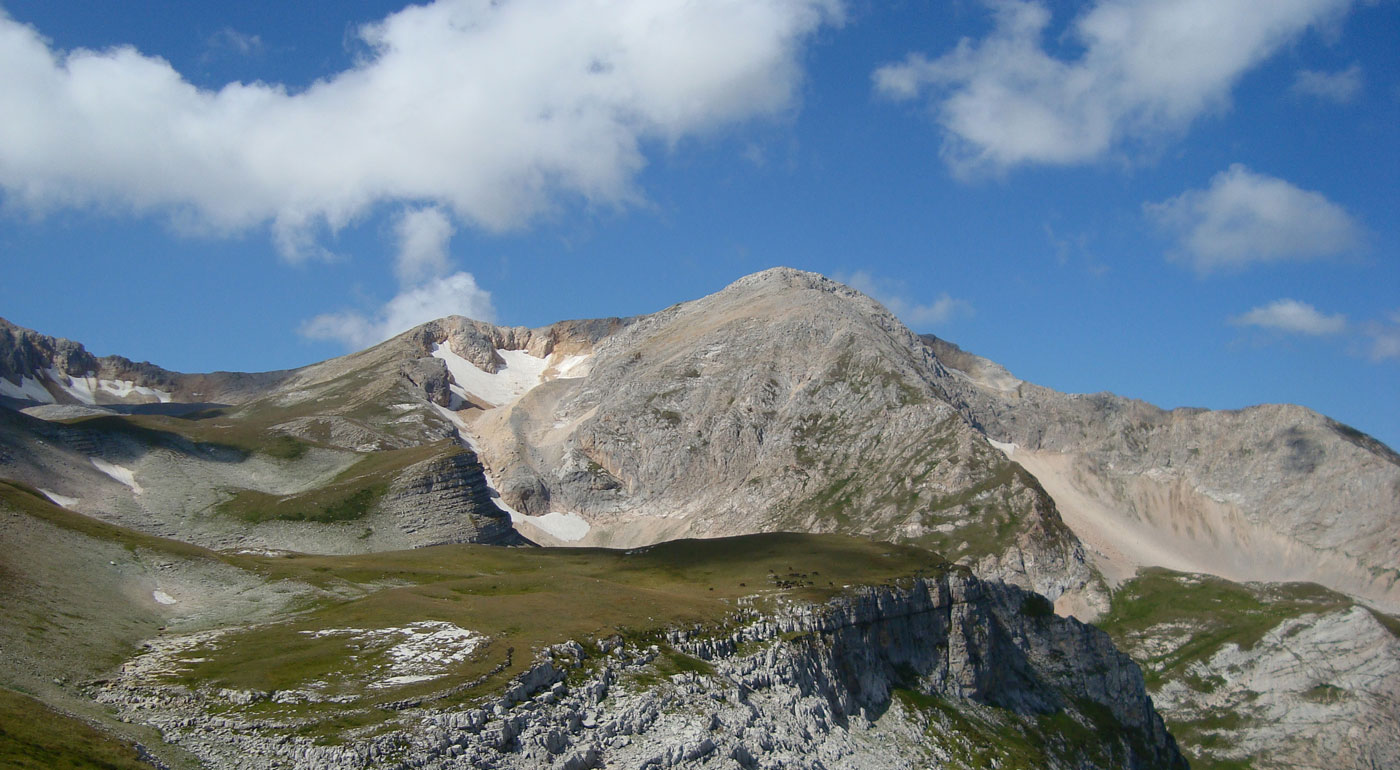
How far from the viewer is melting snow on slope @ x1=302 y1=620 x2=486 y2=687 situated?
67.8m

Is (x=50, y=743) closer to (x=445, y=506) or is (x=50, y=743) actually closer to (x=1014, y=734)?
(x=1014, y=734)

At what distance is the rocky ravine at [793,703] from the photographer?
192ft

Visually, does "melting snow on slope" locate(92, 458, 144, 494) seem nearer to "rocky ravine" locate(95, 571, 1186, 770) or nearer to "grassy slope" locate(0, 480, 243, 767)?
"grassy slope" locate(0, 480, 243, 767)

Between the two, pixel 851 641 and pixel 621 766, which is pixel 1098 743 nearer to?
pixel 851 641

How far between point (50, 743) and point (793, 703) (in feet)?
195

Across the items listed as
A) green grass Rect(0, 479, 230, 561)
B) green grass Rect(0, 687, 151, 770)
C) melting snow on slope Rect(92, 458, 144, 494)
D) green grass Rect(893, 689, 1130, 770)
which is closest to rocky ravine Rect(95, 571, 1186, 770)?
green grass Rect(893, 689, 1130, 770)

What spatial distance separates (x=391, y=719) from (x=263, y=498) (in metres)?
123

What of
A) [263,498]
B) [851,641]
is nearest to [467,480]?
[263,498]

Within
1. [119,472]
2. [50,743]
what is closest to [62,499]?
[119,472]

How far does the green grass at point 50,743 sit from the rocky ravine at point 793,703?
Answer: 4728 millimetres

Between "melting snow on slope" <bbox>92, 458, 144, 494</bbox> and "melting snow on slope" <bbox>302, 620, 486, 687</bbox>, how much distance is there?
10699cm

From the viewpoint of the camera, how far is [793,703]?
301 ft

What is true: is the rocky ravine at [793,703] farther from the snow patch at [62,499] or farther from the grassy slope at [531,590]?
the snow patch at [62,499]

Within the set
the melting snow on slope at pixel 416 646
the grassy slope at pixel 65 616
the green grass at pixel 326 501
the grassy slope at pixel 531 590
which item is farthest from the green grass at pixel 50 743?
the green grass at pixel 326 501
